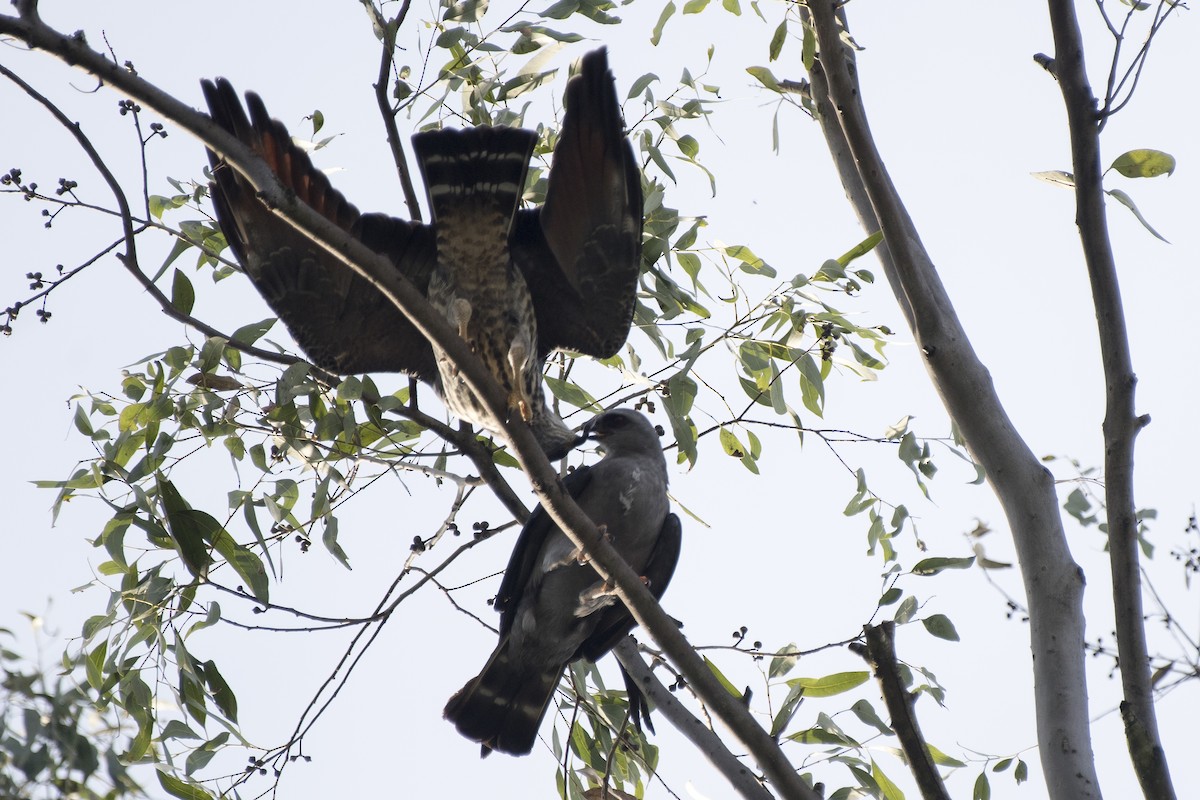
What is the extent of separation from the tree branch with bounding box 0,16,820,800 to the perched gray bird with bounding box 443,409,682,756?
1.27 m

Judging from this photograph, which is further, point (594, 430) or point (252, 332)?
point (594, 430)

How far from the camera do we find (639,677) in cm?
385

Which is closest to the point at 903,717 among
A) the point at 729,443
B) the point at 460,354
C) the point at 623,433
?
the point at 460,354

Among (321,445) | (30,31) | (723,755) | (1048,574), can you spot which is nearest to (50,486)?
(321,445)

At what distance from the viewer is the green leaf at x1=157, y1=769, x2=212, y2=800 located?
350 centimetres

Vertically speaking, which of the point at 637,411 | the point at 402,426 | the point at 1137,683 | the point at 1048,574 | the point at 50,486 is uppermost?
the point at 637,411

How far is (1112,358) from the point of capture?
115 inches

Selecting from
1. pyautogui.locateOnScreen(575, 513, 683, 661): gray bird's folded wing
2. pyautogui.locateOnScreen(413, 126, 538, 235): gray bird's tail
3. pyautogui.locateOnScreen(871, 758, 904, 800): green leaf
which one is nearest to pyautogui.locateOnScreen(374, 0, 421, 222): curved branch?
pyautogui.locateOnScreen(413, 126, 538, 235): gray bird's tail

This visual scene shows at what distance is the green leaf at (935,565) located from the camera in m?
3.67

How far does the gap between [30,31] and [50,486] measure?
1887 mm

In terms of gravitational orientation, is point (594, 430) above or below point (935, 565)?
above

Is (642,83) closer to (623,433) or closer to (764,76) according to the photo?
(764,76)

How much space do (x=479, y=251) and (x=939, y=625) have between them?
2111mm

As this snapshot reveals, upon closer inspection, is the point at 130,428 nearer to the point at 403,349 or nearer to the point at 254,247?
the point at 254,247
